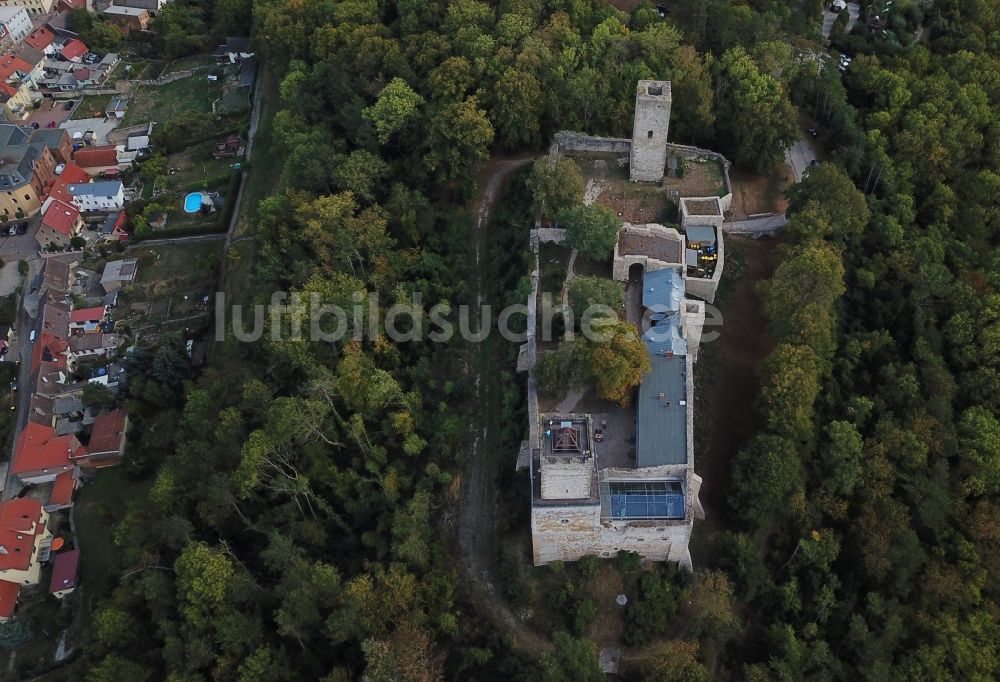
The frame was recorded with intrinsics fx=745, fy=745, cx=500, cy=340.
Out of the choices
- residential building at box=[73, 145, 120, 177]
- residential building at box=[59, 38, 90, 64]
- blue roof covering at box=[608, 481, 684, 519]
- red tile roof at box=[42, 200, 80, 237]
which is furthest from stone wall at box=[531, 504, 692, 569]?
residential building at box=[59, 38, 90, 64]

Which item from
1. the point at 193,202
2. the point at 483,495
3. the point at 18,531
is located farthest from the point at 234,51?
the point at 483,495

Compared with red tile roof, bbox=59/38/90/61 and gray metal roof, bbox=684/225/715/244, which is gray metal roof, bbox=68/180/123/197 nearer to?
red tile roof, bbox=59/38/90/61

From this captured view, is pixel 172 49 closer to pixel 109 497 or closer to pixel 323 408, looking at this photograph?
pixel 109 497

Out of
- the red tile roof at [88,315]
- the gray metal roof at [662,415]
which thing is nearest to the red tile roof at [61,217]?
the red tile roof at [88,315]

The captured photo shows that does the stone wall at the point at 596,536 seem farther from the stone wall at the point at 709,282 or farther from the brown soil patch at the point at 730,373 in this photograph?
the stone wall at the point at 709,282

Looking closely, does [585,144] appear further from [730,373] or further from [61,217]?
[61,217]
